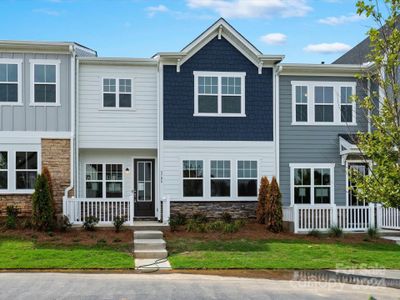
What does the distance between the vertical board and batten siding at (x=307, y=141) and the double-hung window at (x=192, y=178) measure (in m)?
3.08

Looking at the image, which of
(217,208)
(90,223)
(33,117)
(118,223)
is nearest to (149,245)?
(118,223)

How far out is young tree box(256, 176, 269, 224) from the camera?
1958cm

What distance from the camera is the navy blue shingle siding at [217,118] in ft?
66.2

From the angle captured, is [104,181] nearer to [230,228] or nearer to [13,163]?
[13,163]

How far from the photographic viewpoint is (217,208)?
66.9ft

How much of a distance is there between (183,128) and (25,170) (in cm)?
571

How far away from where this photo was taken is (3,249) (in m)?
15.0

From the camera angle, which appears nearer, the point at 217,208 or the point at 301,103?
the point at 217,208

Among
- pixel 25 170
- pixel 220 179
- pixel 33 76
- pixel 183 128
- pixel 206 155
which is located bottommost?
pixel 220 179

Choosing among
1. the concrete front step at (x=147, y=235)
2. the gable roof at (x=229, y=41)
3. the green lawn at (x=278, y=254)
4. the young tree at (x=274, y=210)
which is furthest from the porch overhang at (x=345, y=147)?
the concrete front step at (x=147, y=235)

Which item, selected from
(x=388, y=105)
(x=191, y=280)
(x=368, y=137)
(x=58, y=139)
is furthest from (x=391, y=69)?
(x=58, y=139)

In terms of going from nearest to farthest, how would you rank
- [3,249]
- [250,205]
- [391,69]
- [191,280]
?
[391,69] < [191,280] < [3,249] < [250,205]

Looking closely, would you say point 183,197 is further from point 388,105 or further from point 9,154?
point 388,105

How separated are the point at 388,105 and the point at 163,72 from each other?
11984 mm
